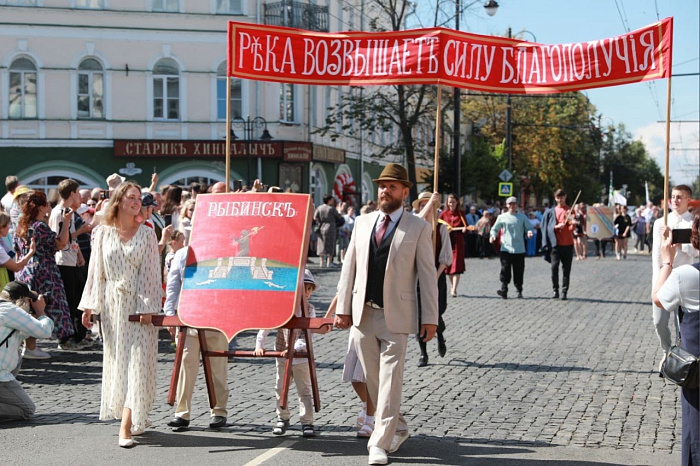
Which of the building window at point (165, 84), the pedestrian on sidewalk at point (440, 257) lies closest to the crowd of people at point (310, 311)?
the pedestrian on sidewalk at point (440, 257)

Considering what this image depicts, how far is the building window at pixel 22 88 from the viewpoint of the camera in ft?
119

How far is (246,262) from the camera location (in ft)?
26.6

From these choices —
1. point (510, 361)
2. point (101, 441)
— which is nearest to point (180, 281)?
point (101, 441)

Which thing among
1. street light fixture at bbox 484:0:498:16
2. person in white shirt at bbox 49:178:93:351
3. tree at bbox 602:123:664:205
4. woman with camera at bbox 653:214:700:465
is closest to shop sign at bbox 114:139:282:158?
street light fixture at bbox 484:0:498:16

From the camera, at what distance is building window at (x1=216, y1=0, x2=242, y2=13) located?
37.7 metres

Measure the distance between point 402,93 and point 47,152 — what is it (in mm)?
12597

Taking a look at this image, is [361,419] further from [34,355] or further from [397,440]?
[34,355]

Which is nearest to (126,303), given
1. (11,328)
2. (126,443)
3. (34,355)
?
(126,443)

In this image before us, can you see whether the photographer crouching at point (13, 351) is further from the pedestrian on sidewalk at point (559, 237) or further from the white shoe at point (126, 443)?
the pedestrian on sidewalk at point (559, 237)

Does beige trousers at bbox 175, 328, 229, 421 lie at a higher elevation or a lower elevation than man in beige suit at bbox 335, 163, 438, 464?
lower

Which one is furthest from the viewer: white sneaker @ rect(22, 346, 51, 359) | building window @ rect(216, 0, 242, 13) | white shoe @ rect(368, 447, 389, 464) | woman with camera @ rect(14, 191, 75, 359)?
building window @ rect(216, 0, 242, 13)

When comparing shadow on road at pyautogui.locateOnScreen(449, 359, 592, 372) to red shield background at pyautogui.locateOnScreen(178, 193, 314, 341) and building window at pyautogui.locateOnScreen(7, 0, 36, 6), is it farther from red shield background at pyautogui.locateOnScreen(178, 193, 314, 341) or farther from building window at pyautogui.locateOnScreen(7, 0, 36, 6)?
building window at pyautogui.locateOnScreen(7, 0, 36, 6)

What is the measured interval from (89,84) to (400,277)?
103 ft

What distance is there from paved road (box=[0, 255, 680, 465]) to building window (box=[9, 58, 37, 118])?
24.8 metres
